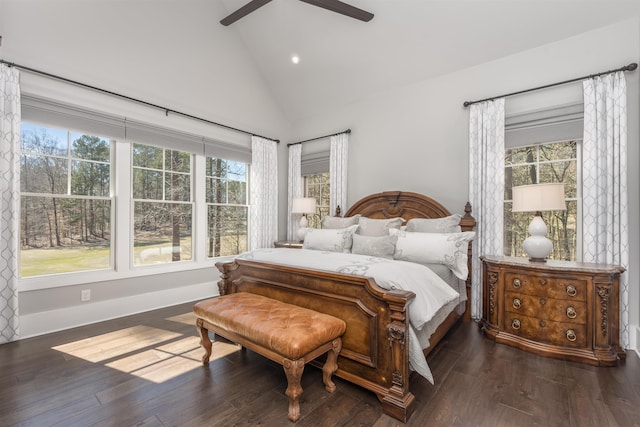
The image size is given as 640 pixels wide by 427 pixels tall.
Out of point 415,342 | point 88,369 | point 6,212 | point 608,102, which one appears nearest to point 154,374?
point 88,369

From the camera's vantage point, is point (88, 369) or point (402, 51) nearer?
point (88, 369)

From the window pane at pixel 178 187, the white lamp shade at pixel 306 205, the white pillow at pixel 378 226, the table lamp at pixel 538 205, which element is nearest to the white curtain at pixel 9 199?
the window pane at pixel 178 187

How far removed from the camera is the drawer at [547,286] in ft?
7.94

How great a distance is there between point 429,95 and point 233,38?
294cm

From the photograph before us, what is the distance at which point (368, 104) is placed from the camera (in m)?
4.46

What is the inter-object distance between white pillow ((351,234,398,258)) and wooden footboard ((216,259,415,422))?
1.12 m

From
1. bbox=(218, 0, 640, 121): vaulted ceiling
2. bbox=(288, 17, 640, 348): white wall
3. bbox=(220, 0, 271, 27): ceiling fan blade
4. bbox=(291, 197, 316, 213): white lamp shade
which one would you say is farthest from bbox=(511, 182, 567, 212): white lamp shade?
bbox=(220, 0, 271, 27): ceiling fan blade

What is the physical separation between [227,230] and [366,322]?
3.30 m

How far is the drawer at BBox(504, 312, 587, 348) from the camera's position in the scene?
2419 millimetres

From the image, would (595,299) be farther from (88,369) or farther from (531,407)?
(88,369)

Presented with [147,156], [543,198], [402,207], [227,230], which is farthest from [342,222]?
[147,156]

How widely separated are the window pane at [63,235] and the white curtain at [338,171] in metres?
2.96

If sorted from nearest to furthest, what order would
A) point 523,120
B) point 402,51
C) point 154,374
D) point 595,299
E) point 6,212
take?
point 154,374, point 595,299, point 6,212, point 523,120, point 402,51

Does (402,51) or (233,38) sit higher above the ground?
(233,38)
